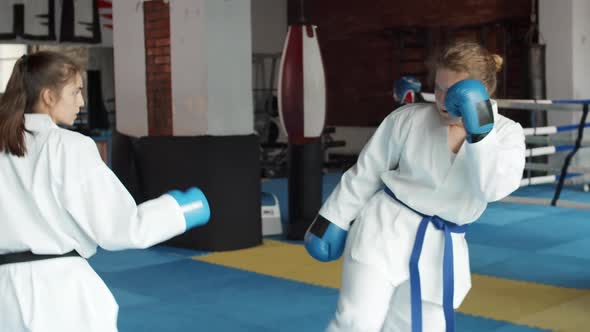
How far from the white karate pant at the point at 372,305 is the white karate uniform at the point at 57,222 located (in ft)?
2.24

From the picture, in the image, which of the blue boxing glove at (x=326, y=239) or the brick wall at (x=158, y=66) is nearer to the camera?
the blue boxing glove at (x=326, y=239)

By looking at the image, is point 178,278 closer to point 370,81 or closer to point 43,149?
point 43,149

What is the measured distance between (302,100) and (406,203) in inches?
134

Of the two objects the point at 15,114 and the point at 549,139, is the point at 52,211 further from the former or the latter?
the point at 549,139

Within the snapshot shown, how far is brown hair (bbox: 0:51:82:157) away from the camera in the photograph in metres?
1.98

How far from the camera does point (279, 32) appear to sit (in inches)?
543

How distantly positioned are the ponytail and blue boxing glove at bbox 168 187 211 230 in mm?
419

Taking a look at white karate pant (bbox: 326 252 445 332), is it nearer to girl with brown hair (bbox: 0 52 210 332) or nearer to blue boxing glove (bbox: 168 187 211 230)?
blue boxing glove (bbox: 168 187 211 230)

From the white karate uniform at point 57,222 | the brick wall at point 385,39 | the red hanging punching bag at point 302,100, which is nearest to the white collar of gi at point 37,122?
the white karate uniform at point 57,222

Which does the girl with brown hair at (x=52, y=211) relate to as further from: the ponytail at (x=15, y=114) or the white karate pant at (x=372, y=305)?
the white karate pant at (x=372, y=305)

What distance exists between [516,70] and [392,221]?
884 cm

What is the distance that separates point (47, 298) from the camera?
1989 mm

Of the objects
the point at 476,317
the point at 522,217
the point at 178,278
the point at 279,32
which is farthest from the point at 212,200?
the point at 279,32

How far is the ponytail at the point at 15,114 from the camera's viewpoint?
1.95 meters
